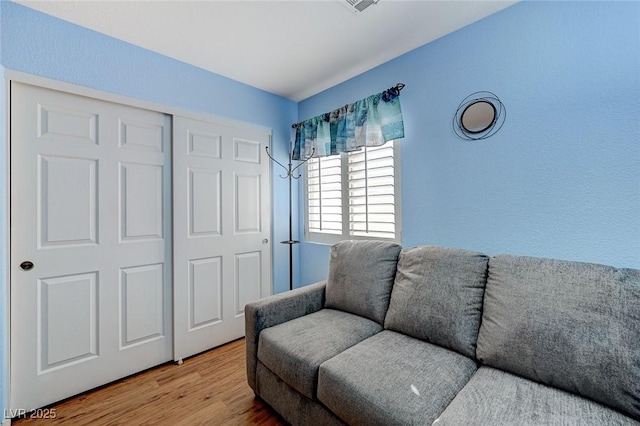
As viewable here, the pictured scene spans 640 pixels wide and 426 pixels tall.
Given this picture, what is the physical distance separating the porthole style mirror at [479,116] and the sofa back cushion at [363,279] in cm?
93

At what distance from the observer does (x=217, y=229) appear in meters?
2.49

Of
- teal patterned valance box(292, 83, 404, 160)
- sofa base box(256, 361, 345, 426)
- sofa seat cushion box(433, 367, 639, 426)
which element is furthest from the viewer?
teal patterned valance box(292, 83, 404, 160)

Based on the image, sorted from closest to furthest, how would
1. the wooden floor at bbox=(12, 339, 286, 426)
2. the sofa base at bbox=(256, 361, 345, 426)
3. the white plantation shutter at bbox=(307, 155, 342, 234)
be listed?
1. the sofa base at bbox=(256, 361, 345, 426)
2. the wooden floor at bbox=(12, 339, 286, 426)
3. the white plantation shutter at bbox=(307, 155, 342, 234)

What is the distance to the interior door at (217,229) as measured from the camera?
227 cm

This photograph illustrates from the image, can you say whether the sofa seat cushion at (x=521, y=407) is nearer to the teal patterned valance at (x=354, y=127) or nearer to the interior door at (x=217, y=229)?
the teal patterned valance at (x=354, y=127)

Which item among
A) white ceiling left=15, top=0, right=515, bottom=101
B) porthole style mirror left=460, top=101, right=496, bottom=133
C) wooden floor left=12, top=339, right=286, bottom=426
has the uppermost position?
white ceiling left=15, top=0, right=515, bottom=101

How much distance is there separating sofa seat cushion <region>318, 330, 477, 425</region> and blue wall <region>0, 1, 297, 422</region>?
1.76m

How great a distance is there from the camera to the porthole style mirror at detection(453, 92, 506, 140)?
175 cm

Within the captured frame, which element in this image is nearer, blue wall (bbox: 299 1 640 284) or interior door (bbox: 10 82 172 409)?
blue wall (bbox: 299 1 640 284)

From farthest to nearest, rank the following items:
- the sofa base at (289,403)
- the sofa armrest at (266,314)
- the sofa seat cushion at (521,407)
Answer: the sofa armrest at (266,314), the sofa base at (289,403), the sofa seat cushion at (521,407)

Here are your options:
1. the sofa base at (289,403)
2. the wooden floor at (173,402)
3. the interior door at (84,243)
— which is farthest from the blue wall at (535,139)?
the interior door at (84,243)

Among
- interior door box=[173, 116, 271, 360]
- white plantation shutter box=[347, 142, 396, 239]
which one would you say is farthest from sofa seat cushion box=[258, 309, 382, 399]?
interior door box=[173, 116, 271, 360]

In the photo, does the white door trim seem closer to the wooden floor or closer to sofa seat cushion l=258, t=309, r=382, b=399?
sofa seat cushion l=258, t=309, r=382, b=399

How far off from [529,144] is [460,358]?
4.25 feet
